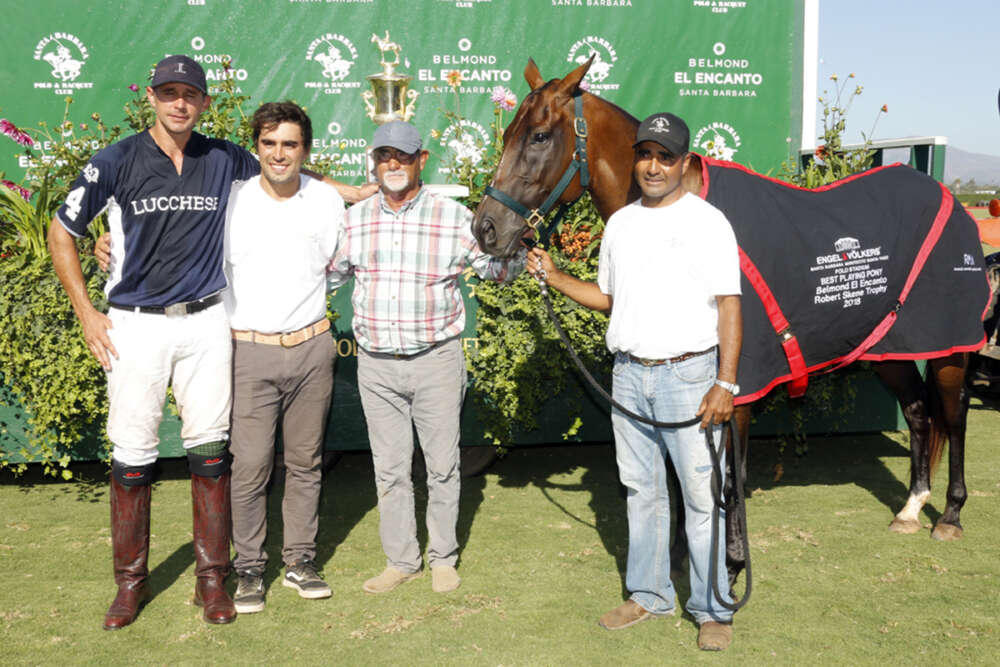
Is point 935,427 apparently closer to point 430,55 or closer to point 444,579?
point 444,579

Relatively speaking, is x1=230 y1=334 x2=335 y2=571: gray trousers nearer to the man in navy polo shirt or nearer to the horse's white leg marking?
the man in navy polo shirt

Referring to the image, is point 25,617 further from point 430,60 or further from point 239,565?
point 430,60

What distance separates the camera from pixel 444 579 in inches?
149

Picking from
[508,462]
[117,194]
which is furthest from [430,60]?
[117,194]

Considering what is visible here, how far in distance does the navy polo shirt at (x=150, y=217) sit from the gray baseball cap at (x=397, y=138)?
76cm

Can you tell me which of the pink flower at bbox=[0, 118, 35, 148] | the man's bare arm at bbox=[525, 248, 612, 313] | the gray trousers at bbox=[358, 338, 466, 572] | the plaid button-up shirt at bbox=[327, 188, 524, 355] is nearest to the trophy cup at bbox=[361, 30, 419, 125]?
the pink flower at bbox=[0, 118, 35, 148]

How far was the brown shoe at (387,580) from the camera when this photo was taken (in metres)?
3.77

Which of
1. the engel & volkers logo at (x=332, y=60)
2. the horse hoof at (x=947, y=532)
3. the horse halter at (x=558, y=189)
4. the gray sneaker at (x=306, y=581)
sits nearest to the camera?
the horse halter at (x=558, y=189)

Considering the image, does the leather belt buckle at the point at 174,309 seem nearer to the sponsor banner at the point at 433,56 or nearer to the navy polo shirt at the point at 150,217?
the navy polo shirt at the point at 150,217

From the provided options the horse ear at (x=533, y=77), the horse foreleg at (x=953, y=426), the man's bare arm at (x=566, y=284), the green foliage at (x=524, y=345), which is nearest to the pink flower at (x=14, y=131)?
the green foliage at (x=524, y=345)

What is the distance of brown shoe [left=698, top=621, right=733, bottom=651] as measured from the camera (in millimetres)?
3170

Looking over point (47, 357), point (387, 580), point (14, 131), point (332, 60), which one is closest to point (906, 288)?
point (387, 580)

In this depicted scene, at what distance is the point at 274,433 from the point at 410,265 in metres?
1.04

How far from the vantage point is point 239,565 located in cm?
368
